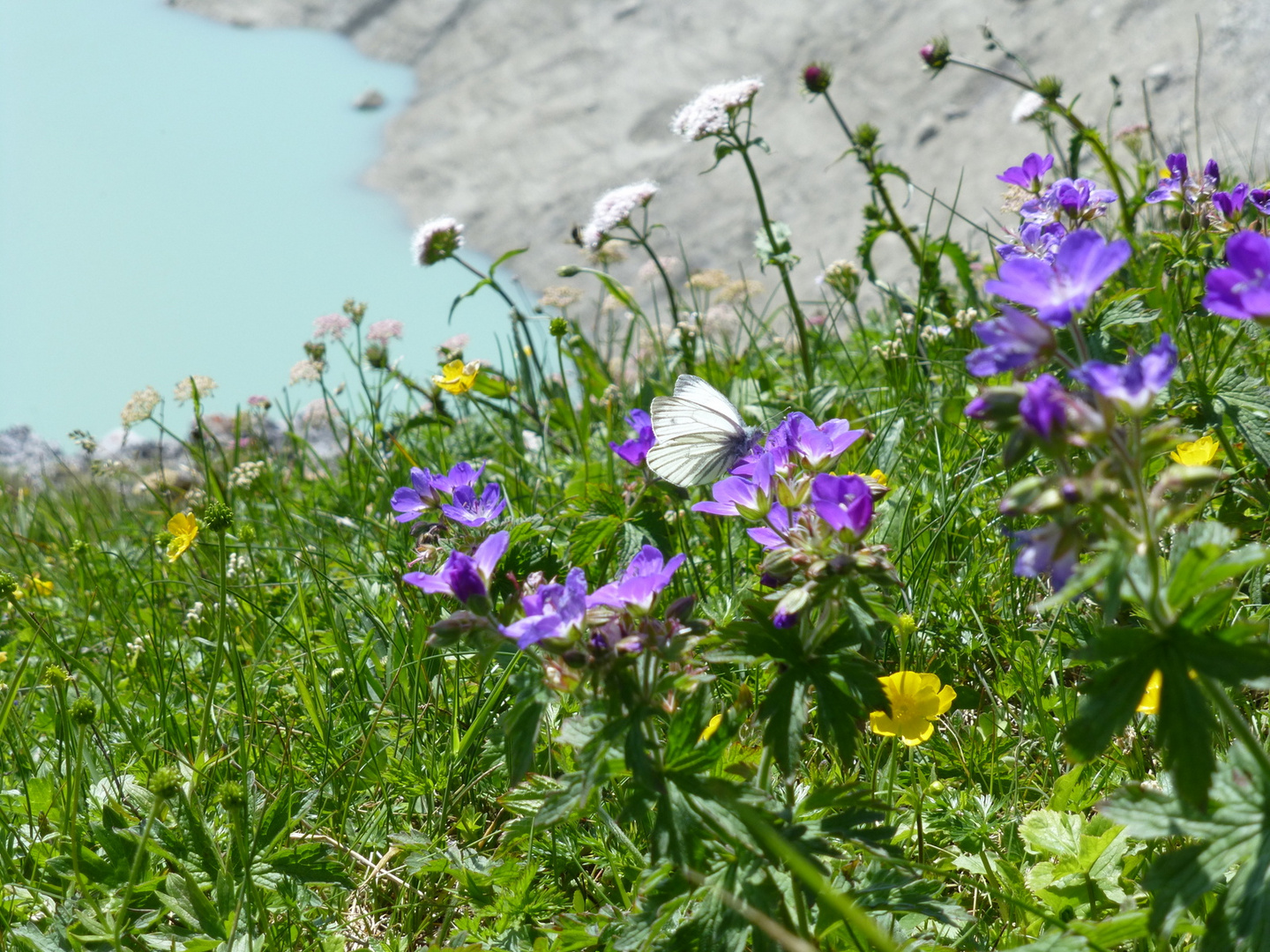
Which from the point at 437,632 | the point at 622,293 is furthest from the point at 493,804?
the point at 622,293

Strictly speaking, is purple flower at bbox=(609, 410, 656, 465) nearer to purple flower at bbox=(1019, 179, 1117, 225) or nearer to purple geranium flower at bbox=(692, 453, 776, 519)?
purple geranium flower at bbox=(692, 453, 776, 519)

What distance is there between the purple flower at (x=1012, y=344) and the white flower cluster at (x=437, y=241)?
9.17 ft

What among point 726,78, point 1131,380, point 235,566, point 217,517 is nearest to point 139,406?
point 235,566

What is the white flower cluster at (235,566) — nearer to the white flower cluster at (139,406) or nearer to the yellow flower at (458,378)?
the white flower cluster at (139,406)

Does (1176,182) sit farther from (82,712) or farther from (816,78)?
(82,712)

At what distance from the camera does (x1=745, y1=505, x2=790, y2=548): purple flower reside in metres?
1.29

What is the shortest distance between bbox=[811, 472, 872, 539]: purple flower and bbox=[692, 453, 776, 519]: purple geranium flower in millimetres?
131

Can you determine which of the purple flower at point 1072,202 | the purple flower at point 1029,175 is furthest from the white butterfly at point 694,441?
the purple flower at point 1029,175

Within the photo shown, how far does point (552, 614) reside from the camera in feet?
3.79

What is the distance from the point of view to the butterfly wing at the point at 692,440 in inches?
80.0

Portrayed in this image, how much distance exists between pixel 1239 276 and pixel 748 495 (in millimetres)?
653

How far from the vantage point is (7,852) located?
1.74 meters

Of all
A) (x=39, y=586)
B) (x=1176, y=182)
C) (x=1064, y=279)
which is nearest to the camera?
(x=1064, y=279)

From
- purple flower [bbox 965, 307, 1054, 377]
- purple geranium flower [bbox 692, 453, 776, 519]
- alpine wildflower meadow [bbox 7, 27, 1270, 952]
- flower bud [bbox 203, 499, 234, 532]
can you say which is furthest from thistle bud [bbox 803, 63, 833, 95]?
purple flower [bbox 965, 307, 1054, 377]
